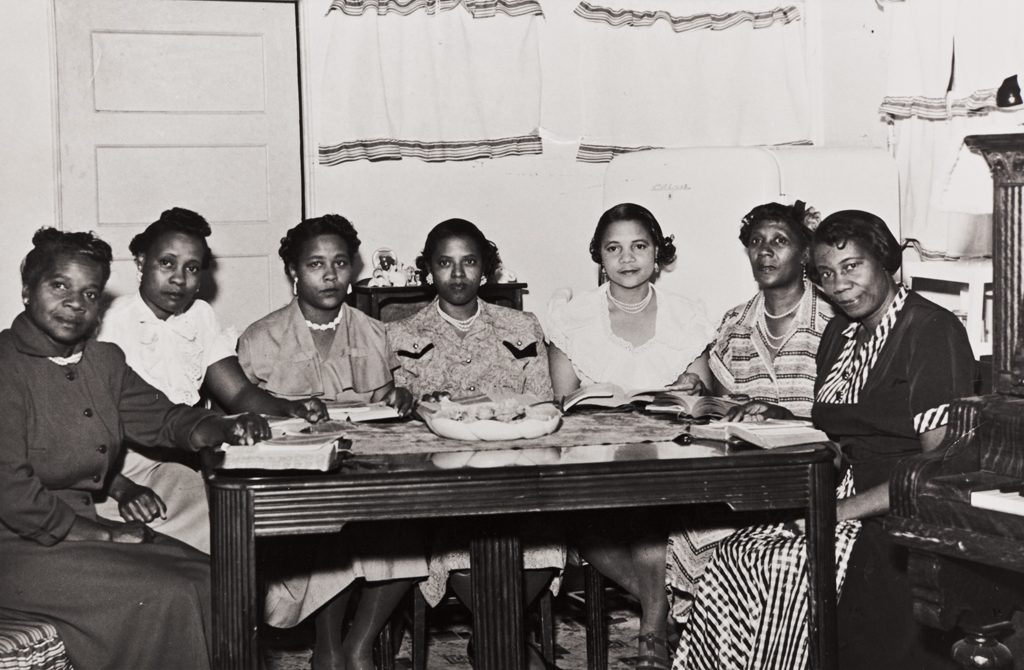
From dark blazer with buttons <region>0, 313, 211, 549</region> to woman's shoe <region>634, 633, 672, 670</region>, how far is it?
→ 5.36ft

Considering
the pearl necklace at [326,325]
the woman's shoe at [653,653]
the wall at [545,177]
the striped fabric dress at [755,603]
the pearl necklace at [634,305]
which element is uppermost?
the wall at [545,177]

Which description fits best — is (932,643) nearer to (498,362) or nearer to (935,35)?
(498,362)

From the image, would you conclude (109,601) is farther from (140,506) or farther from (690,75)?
(690,75)

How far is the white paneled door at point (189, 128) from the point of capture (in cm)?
551

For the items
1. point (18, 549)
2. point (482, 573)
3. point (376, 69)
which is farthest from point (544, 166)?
point (18, 549)

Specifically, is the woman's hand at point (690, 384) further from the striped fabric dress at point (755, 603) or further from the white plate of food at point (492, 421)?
the white plate of food at point (492, 421)

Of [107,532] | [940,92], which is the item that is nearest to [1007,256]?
[107,532]

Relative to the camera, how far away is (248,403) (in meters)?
4.14

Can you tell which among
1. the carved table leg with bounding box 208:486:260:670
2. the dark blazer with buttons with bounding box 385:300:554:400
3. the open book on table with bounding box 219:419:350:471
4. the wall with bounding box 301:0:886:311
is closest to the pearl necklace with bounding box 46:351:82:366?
the open book on table with bounding box 219:419:350:471

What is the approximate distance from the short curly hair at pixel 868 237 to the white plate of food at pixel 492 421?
107 centimetres

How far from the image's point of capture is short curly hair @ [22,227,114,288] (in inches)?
135

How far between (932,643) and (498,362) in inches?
73.8

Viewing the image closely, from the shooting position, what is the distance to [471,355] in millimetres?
4504

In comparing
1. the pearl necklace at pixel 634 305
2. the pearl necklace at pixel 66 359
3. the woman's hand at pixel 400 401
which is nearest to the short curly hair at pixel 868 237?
the pearl necklace at pixel 634 305
